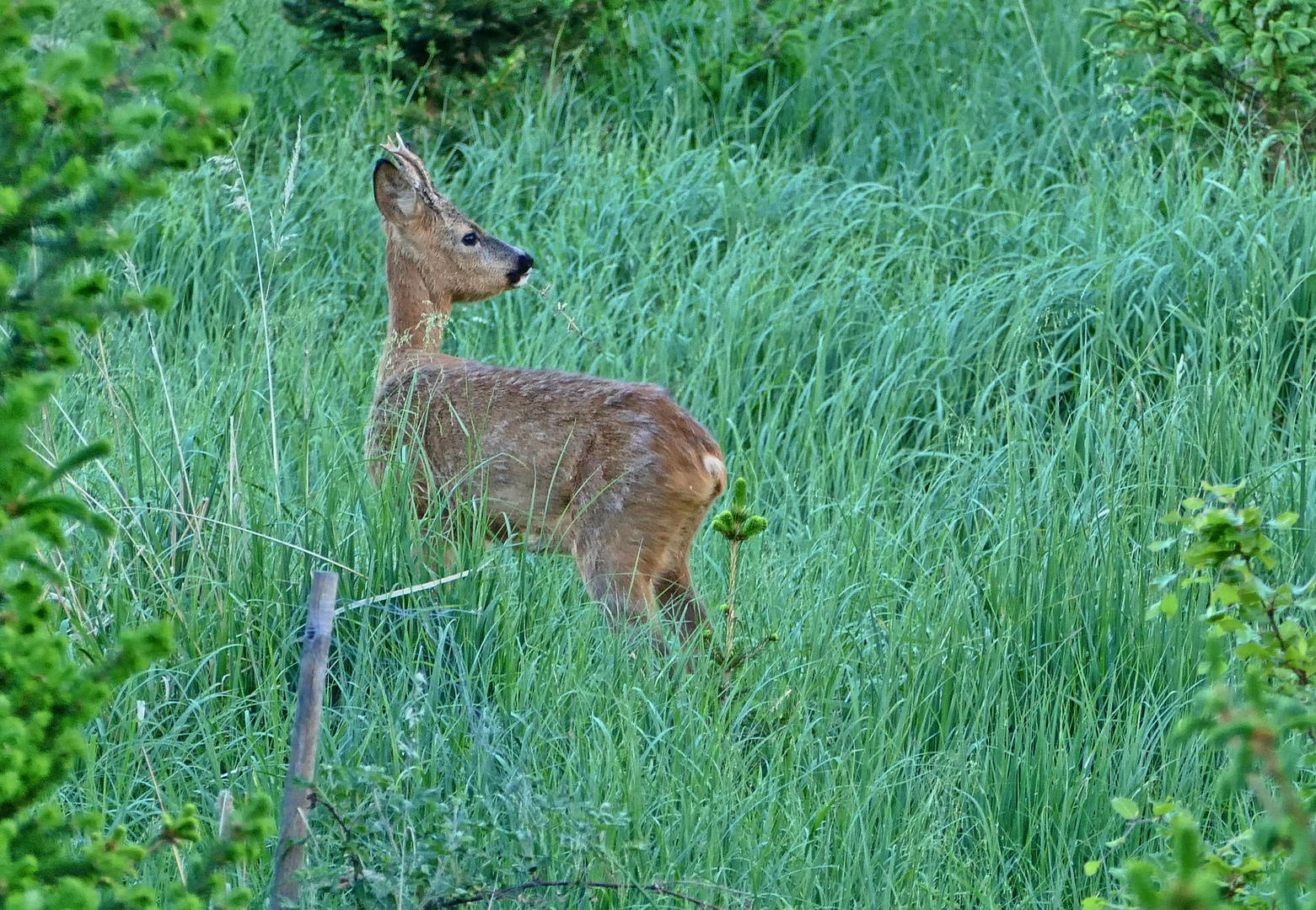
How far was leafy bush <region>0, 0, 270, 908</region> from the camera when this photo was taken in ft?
5.27

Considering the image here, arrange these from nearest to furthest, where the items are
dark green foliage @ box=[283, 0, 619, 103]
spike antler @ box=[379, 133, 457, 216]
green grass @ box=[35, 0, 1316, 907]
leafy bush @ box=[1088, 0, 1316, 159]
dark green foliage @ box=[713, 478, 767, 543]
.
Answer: green grass @ box=[35, 0, 1316, 907] → dark green foliage @ box=[713, 478, 767, 543] → spike antler @ box=[379, 133, 457, 216] → leafy bush @ box=[1088, 0, 1316, 159] → dark green foliage @ box=[283, 0, 619, 103]

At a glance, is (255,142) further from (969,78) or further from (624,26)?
(969,78)

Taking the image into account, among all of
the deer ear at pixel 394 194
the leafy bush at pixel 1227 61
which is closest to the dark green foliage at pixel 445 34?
the deer ear at pixel 394 194

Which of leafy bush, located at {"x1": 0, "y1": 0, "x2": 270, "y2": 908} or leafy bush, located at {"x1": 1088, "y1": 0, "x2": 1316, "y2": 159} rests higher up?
leafy bush, located at {"x1": 0, "y1": 0, "x2": 270, "y2": 908}

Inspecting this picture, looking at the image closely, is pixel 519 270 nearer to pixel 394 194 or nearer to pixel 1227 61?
pixel 394 194

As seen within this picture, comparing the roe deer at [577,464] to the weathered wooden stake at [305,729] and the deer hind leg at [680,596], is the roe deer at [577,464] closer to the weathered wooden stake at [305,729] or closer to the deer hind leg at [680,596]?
the deer hind leg at [680,596]

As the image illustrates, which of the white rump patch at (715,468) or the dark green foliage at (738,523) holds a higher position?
the dark green foliage at (738,523)

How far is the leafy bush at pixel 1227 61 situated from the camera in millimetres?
6402

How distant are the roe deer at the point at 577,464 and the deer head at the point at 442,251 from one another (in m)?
0.61

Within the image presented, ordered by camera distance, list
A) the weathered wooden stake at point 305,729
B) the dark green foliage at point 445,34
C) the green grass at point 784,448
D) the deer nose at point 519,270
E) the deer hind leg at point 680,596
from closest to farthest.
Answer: the weathered wooden stake at point 305,729 < the green grass at point 784,448 < the deer hind leg at point 680,596 < the deer nose at point 519,270 < the dark green foliage at point 445,34

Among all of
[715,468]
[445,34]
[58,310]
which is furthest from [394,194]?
[58,310]

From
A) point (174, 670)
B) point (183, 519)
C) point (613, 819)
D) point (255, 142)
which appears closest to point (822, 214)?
point (255, 142)

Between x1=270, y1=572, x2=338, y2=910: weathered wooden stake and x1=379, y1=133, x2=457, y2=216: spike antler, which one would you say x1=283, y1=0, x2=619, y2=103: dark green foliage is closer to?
x1=379, y1=133, x2=457, y2=216: spike antler

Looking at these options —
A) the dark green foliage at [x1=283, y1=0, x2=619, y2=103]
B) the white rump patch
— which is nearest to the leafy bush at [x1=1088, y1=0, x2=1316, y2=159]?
the dark green foliage at [x1=283, y1=0, x2=619, y2=103]
